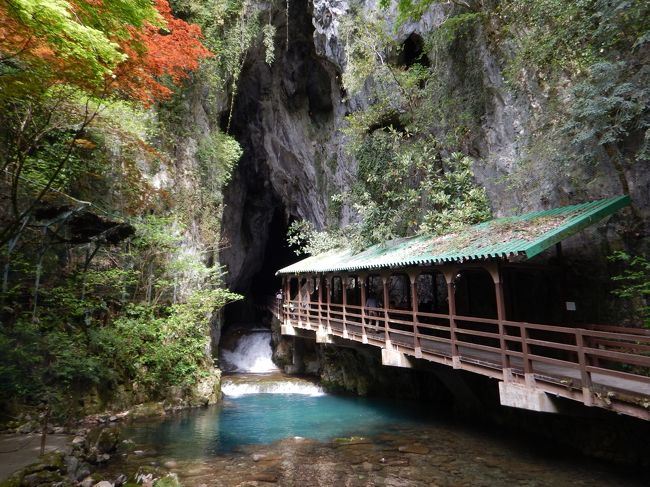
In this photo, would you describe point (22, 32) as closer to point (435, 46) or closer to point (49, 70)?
point (49, 70)

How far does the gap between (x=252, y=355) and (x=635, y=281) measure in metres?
22.4

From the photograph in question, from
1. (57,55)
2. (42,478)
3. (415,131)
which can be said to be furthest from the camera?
(415,131)

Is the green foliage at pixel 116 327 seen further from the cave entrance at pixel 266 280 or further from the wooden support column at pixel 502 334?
the cave entrance at pixel 266 280

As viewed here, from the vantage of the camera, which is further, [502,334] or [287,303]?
[287,303]

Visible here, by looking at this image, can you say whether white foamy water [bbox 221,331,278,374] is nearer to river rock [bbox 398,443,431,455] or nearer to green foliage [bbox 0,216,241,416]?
green foliage [bbox 0,216,241,416]

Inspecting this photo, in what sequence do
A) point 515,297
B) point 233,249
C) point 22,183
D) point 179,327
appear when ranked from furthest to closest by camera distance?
point 233,249, point 179,327, point 515,297, point 22,183

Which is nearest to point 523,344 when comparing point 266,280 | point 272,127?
point 272,127

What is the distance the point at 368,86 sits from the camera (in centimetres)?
2031

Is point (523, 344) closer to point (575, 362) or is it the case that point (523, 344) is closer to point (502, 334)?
point (502, 334)

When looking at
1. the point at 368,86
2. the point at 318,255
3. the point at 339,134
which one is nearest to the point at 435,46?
the point at 368,86

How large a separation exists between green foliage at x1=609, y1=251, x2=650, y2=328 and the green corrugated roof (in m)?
1.17

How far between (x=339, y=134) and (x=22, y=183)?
1774 cm

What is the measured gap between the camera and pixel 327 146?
25.6 m

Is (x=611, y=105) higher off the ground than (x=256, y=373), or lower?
higher
